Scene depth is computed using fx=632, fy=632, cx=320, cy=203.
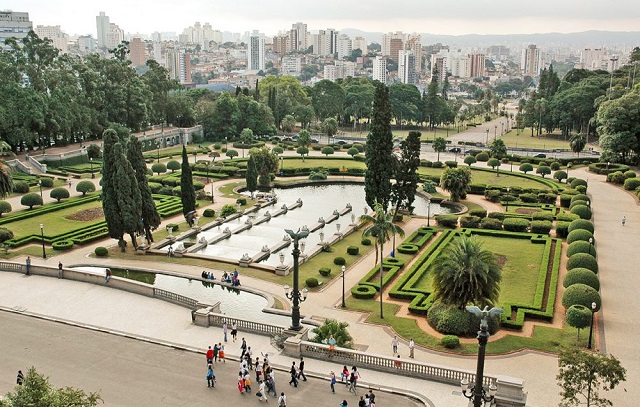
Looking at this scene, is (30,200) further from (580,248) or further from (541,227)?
(580,248)

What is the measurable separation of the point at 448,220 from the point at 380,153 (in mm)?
8557

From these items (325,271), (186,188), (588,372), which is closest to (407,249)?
(325,271)

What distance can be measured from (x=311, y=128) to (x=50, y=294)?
9768 centimetres

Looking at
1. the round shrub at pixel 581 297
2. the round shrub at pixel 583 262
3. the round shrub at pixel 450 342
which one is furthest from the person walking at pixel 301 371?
the round shrub at pixel 583 262

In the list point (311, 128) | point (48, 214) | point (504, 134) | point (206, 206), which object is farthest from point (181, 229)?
point (504, 134)

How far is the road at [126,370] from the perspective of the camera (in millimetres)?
25281

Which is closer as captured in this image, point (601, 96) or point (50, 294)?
point (50, 294)

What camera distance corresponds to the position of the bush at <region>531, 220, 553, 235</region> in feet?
169

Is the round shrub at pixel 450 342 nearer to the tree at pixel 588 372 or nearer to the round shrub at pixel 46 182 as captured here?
the tree at pixel 588 372

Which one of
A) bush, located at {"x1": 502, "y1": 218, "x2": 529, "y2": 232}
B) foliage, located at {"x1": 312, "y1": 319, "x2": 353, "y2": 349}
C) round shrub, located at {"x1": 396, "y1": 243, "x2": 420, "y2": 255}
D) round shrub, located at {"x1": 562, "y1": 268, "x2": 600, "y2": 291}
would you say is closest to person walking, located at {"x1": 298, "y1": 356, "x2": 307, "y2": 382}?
foliage, located at {"x1": 312, "y1": 319, "x2": 353, "y2": 349}

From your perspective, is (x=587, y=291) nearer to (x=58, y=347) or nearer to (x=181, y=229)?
(x=58, y=347)

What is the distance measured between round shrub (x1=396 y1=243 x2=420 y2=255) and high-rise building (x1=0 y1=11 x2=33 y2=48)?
171045 millimetres

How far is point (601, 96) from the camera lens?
10544cm

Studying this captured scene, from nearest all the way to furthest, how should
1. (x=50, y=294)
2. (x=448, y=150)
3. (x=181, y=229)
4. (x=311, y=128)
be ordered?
(x=50, y=294)
(x=181, y=229)
(x=448, y=150)
(x=311, y=128)
